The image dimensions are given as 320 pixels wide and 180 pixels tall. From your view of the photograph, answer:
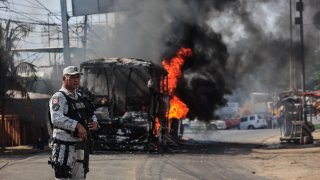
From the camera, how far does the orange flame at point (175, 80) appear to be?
21619mm

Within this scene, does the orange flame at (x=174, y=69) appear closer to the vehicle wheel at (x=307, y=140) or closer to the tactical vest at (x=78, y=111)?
the vehicle wheel at (x=307, y=140)

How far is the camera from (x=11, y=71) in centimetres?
1986

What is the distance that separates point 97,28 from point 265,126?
960 inches

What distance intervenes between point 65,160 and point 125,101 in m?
11.6

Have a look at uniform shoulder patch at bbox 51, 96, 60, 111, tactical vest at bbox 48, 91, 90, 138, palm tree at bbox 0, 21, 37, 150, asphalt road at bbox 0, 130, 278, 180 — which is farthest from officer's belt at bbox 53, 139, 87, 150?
palm tree at bbox 0, 21, 37, 150

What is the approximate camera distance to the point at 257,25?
2481 cm

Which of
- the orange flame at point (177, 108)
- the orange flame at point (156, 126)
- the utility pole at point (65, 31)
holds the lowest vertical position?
the orange flame at point (156, 126)

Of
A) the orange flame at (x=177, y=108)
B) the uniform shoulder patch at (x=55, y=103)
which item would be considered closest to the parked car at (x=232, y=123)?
the orange flame at (x=177, y=108)

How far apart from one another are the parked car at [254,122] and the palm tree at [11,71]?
3161 cm

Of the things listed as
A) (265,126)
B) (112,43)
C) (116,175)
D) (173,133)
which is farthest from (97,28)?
(265,126)

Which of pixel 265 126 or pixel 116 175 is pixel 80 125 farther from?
pixel 265 126

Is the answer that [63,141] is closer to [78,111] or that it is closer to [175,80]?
[78,111]

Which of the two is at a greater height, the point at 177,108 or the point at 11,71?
the point at 11,71

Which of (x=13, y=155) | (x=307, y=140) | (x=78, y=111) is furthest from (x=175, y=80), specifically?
(x=78, y=111)
